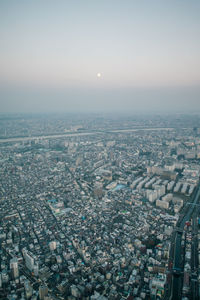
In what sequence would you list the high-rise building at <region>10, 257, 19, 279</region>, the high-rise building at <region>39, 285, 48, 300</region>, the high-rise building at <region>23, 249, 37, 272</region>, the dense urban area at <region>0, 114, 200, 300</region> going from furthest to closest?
1. the high-rise building at <region>23, 249, 37, 272</region>
2. the high-rise building at <region>10, 257, 19, 279</region>
3. the dense urban area at <region>0, 114, 200, 300</region>
4. the high-rise building at <region>39, 285, 48, 300</region>

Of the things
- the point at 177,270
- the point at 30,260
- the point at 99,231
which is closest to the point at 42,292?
the point at 30,260

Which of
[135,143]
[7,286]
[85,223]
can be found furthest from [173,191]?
[135,143]

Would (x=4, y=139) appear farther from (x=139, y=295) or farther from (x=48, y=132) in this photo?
(x=139, y=295)

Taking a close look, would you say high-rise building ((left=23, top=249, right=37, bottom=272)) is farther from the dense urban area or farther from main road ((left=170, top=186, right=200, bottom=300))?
main road ((left=170, top=186, right=200, bottom=300))

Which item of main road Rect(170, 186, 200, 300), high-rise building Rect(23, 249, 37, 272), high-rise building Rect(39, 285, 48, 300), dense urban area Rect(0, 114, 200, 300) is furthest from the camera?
high-rise building Rect(23, 249, 37, 272)

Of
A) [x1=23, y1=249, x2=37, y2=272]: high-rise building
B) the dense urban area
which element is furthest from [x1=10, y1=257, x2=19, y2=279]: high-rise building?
[x1=23, y1=249, x2=37, y2=272]: high-rise building

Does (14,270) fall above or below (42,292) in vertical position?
Result: above

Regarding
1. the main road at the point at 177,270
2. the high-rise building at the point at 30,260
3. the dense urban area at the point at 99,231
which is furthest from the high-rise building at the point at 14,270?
the main road at the point at 177,270

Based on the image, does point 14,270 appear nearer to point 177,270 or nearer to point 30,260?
point 30,260

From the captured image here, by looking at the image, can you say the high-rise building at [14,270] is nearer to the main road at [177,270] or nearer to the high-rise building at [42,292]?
the high-rise building at [42,292]
